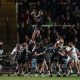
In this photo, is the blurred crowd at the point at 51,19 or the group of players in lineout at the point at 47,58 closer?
the group of players in lineout at the point at 47,58

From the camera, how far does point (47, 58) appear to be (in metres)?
32.4

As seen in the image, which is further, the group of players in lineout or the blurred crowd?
the blurred crowd

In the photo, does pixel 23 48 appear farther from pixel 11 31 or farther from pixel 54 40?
pixel 11 31

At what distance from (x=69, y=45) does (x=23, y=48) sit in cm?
227

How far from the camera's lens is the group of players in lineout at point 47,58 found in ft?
106

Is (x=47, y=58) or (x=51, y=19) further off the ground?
(x=51, y=19)

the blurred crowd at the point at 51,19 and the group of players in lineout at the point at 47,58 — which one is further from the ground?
the blurred crowd at the point at 51,19

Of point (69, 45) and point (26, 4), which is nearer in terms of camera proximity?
point (69, 45)

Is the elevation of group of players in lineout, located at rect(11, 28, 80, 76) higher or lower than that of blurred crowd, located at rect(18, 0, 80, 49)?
lower

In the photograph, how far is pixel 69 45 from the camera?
33.0 meters

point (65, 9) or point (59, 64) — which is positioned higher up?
point (65, 9)

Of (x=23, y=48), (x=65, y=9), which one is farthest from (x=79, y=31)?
(x=23, y=48)

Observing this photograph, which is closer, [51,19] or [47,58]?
[47,58]

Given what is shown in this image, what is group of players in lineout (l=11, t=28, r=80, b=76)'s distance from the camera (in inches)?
1275
